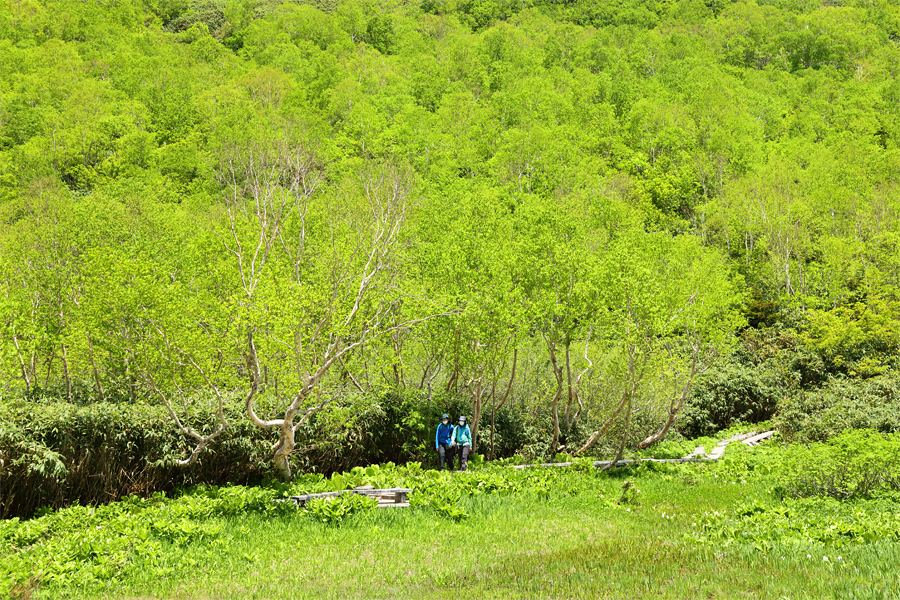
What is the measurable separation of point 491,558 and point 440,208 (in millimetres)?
17164

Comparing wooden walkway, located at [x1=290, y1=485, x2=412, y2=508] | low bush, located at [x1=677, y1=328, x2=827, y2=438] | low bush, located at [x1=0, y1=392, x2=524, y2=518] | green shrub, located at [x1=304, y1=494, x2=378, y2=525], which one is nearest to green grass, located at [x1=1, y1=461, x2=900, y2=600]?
green shrub, located at [x1=304, y1=494, x2=378, y2=525]

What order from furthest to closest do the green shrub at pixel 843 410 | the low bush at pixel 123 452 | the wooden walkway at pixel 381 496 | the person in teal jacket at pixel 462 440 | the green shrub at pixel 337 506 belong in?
the green shrub at pixel 843 410 < the person in teal jacket at pixel 462 440 < the wooden walkway at pixel 381 496 < the low bush at pixel 123 452 < the green shrub at pixel 337 506

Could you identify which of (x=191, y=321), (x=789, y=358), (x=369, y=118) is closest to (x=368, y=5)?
(x=369, y=118)

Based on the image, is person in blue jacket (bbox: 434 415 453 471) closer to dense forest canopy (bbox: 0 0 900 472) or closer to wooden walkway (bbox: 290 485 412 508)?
dense forest canopy (bbox: 0 0 900 472)

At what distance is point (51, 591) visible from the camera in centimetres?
738

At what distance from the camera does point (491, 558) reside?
341 inches

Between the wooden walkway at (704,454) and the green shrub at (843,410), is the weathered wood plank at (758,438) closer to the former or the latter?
the wooden walkway at (704,454)

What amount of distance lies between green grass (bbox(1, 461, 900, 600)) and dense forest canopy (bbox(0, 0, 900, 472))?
3.58 meters

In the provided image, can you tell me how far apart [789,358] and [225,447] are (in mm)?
27378

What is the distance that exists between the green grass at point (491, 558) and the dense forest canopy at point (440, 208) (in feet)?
11.7

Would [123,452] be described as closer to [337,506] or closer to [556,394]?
[337,506]

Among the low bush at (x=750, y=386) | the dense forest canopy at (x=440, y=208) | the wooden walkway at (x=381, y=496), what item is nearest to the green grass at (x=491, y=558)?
the wooden walkway at (x=381, y=496)

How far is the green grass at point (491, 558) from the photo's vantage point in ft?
22.8

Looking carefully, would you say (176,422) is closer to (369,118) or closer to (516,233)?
(516,233)
